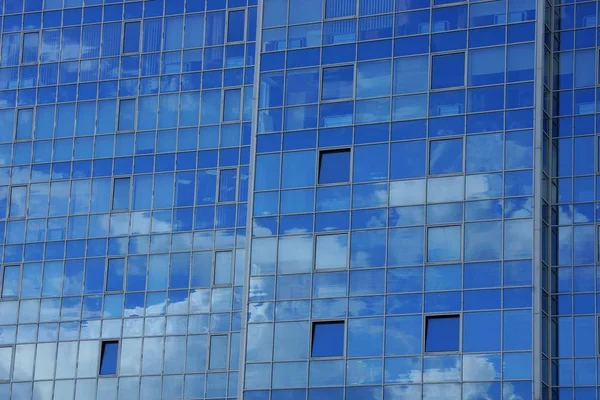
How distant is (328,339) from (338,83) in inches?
325

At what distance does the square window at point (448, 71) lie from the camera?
5291 centimetres

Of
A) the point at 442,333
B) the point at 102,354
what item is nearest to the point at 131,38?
the point at 102,354

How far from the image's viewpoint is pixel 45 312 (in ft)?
191

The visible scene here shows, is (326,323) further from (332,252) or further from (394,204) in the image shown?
(394,204)

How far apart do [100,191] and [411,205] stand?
12158 mm

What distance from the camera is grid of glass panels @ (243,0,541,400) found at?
50500 mm

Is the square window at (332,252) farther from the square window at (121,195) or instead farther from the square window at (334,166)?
the square window at (121,195)

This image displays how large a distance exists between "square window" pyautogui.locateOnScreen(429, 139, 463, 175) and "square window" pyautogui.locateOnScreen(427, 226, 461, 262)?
1.83 m

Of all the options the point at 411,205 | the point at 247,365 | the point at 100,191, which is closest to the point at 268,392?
the point at 247,365

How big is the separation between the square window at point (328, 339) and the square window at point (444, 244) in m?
3.49

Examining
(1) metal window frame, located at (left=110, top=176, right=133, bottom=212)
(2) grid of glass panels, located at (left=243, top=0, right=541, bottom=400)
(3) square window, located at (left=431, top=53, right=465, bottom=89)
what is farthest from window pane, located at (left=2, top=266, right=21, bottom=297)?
(3) square window, located at (left=431, top=53, right=465, bottom=89)

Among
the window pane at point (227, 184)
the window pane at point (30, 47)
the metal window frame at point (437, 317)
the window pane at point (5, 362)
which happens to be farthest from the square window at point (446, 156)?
the window pane at point (30, 47)

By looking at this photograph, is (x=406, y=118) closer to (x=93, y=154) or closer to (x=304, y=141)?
(x=304, y=141)

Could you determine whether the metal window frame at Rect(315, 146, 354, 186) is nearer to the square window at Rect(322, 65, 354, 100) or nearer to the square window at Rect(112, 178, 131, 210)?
the square window at Rect(322, 65, 354, 100)
